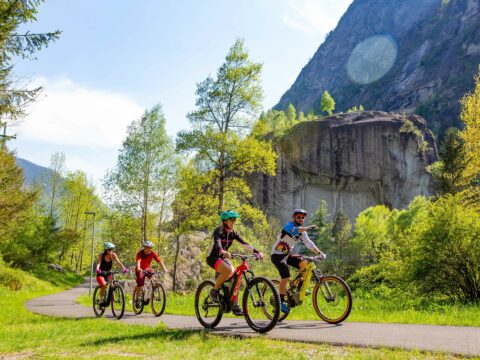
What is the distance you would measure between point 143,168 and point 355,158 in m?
46.8

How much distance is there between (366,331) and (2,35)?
11.7m

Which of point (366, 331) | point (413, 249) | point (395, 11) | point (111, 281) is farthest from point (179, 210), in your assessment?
point (395, 11)

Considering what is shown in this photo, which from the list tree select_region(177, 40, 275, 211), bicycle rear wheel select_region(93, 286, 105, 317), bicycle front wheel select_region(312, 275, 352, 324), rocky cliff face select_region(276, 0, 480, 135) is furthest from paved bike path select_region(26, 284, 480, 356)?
rocky cliff face select_region(276, 0, 480, 135)

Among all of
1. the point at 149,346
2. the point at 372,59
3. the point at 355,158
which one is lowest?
the point at 149,346

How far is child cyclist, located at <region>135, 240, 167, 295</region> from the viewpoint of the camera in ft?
40.4

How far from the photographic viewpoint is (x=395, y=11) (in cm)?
19412

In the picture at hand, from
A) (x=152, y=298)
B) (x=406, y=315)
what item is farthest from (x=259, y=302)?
(x=152, y=298)

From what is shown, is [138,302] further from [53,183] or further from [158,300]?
[53,183]

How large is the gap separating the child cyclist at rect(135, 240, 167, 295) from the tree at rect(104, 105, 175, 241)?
60.8 ft

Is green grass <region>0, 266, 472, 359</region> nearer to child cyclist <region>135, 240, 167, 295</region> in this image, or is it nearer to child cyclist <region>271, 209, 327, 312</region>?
child cyclist <region>271, 209, 327, 312</region>

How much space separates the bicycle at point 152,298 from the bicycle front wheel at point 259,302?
15.4ft

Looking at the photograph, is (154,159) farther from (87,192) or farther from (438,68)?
(438,68)

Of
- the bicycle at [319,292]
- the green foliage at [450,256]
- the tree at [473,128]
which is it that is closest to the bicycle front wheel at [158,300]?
the bicycle at [319,292]

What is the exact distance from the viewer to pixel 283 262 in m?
8.55
